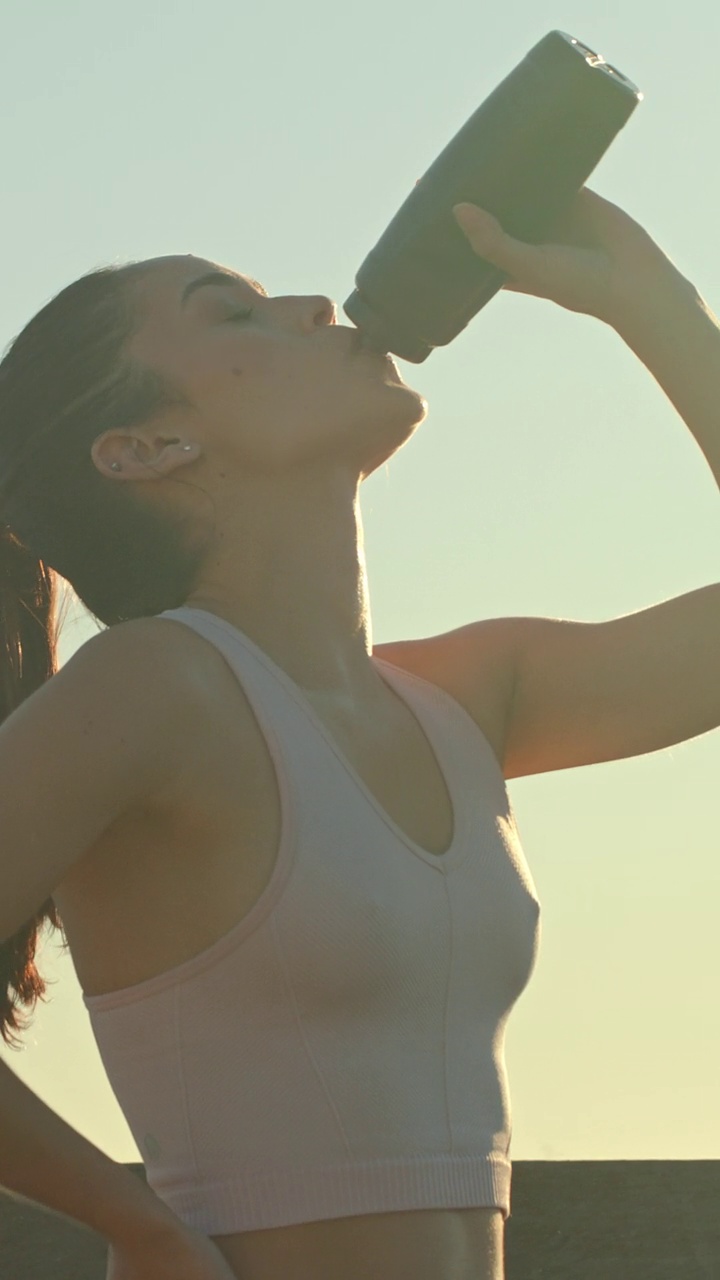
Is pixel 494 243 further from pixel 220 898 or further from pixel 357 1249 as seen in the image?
pixel 357 1249

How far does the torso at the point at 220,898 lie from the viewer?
1580 mm

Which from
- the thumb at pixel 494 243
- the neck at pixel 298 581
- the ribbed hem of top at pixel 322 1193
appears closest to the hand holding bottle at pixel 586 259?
the thumb at pixel 494 243

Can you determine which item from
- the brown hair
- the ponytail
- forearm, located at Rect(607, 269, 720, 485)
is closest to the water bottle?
forearm, located at Rect(607, 269, 720, 485)

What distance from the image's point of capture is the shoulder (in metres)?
2.05

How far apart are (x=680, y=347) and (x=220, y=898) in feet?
2.96

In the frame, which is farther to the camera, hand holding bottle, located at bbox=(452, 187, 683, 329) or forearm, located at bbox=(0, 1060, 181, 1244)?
hand holding bottle, located at bbox=(452, 187, 683, 329)

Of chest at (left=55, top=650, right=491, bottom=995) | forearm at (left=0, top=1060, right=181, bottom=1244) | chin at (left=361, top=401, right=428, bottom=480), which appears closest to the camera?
forearm at (left=0, top=1060, right=181, bottom=1244)

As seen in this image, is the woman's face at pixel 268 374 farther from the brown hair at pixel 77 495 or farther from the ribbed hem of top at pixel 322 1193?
the ribbed hem of top at pixel 322 1193

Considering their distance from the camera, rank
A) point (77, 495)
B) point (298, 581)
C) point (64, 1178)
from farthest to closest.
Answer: point (77, 495) < point (298, 581) < point (64, 1178)

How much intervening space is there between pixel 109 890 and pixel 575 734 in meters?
0.65

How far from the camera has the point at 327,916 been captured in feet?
5.28

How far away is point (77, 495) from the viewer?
204 centimetres

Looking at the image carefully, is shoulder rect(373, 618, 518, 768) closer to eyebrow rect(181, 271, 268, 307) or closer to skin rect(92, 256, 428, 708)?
skin rect(92, 256, 428, 708)

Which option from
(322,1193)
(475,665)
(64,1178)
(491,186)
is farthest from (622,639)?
(64,1178)
